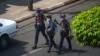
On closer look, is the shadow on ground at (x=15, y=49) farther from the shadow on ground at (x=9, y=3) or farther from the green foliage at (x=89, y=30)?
the shadow on ground at (x=9, y=3)

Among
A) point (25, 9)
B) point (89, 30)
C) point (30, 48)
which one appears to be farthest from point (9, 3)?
point (89, 30)

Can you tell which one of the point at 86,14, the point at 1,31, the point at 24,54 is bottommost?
the point at 24,54

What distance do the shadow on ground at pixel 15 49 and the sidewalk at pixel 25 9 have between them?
3.92 metres

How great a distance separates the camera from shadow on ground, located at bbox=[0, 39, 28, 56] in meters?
15.6

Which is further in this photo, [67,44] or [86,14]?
[67,44]

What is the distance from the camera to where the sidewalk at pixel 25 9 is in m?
21.6

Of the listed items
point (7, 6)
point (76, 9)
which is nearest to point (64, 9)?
point (76, 9)

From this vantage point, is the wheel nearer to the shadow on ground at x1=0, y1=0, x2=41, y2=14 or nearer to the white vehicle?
the white vehicle

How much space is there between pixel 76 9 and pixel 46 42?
7007 millimetres

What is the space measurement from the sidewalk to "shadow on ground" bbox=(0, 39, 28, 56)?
12.9ft

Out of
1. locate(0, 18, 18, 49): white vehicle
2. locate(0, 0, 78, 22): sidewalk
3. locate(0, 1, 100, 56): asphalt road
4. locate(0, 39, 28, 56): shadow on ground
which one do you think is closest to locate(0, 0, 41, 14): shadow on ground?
locate(0, 0, 78, 22): sidewalk

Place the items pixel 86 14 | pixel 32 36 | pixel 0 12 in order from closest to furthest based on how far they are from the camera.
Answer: pixel 86 14
pixel 32 36
pixel 0 12

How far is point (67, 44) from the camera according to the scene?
646 inches

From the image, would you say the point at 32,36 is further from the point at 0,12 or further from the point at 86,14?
the point at 86,14
